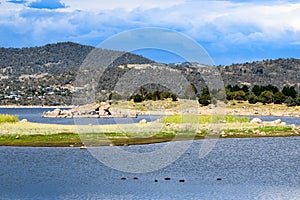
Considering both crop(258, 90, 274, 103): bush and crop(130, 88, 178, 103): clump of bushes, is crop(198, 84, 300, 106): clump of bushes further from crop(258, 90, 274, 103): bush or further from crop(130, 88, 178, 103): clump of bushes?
crop(130, 88, 178, 103): clump of bushes

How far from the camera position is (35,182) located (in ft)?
96.8

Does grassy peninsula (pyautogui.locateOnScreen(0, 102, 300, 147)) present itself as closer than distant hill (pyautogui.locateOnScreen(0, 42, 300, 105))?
Yes

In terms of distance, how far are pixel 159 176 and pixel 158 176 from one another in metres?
0.05

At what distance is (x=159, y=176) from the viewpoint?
31.4m

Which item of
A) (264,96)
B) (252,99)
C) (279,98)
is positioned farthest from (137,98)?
(279,98)

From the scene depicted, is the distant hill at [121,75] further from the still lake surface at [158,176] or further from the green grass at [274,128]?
the still lake surface at [158,176]

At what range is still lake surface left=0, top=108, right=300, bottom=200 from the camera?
26.5 meters

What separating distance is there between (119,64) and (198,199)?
141 meters

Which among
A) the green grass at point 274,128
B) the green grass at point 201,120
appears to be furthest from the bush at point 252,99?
the green grass at point 274,128

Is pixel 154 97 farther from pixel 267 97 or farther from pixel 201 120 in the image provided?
pixel 201 120

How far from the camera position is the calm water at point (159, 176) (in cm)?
2653

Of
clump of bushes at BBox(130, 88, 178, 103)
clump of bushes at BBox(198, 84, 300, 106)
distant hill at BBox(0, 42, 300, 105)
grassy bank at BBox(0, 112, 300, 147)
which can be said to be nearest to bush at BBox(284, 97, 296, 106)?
clump of bushes at BBox(198, 84, 300, 106)

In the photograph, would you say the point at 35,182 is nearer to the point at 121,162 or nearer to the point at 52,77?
the point at 121,162

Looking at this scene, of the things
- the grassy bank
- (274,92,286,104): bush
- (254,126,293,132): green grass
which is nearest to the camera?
the grassy bank
